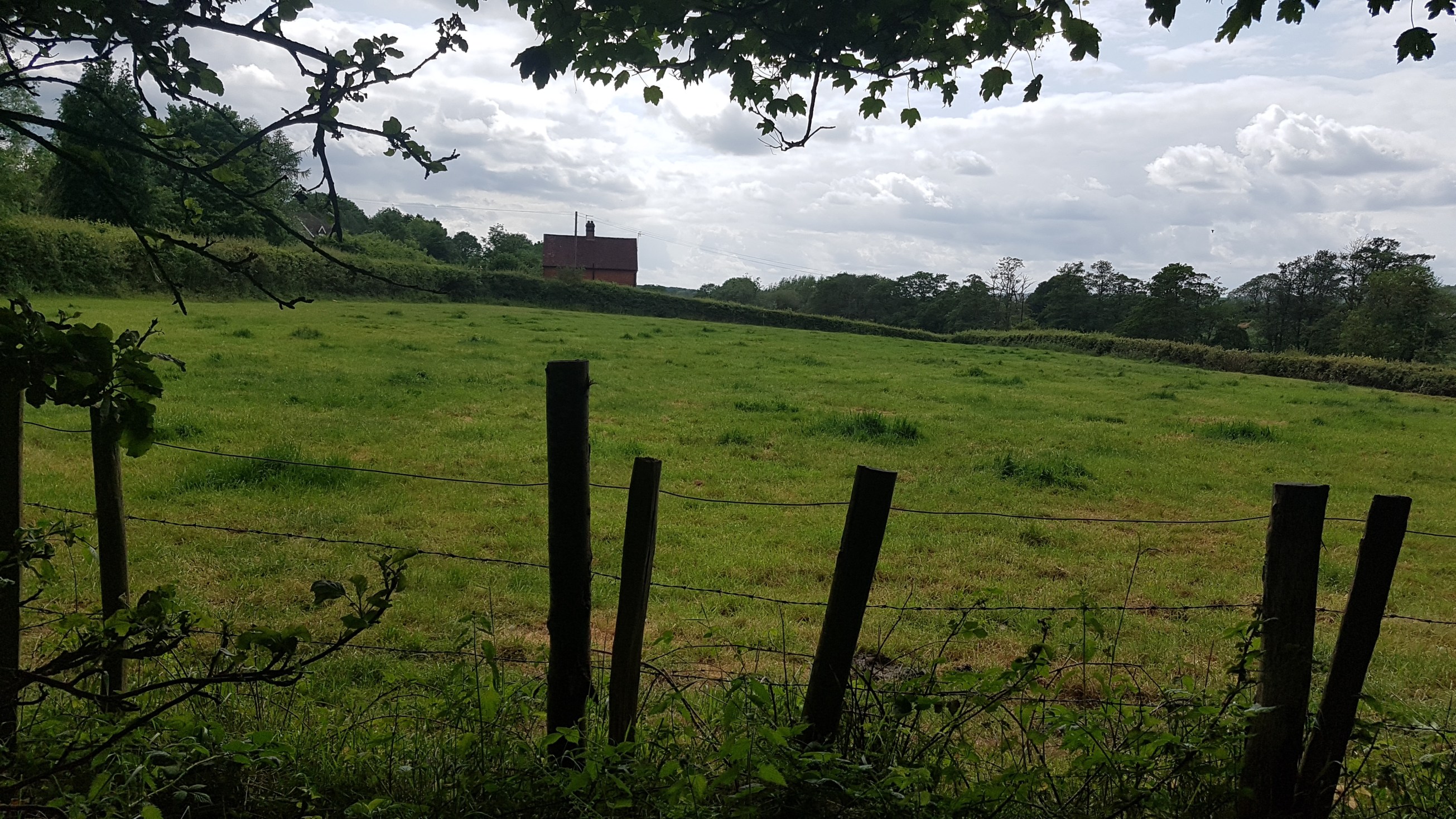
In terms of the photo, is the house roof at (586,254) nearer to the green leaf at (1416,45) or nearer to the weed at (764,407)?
the weed at (764,407)

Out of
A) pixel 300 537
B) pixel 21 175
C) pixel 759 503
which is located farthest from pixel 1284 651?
pixel 21 175

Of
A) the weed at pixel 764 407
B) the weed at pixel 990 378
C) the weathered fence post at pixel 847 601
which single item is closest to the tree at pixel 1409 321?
the weed at pixel 990 378

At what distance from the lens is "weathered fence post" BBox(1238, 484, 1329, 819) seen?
320 cm

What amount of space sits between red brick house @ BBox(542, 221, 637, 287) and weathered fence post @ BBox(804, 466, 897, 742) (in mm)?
74446

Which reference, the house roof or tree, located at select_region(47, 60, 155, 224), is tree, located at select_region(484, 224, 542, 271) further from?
tree, located at select_region(47, 60, 155, 224)

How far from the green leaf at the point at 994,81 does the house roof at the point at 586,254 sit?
73.5m

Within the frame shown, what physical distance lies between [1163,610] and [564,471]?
242 inches

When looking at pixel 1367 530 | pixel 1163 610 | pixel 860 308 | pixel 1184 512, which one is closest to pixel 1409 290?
pixel 860 308

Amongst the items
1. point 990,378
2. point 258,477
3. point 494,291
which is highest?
point 494,291

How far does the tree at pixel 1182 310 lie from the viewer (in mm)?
69250

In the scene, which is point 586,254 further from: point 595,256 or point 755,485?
point 755,485

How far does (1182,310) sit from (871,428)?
217ft

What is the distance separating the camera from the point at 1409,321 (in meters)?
54.0

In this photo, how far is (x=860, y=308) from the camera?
3435 inches
